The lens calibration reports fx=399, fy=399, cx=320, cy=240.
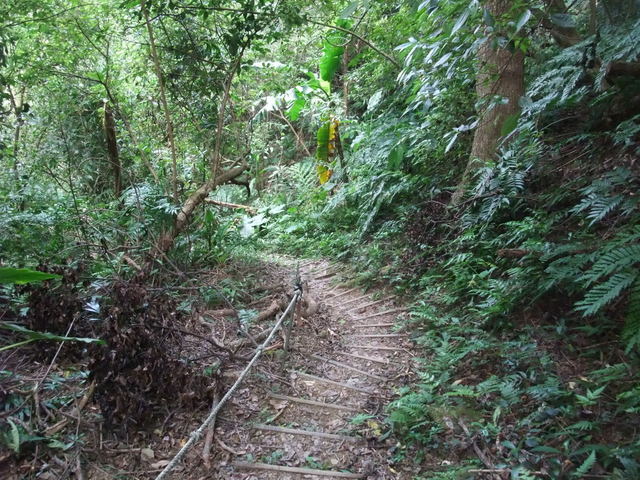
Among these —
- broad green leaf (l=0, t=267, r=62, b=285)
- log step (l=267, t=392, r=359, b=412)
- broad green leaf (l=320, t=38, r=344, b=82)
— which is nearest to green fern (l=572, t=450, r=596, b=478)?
log step (l=267, t=392, r=359, b=412)

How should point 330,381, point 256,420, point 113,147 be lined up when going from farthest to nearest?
point 113,147
point 330,381
point 256,420

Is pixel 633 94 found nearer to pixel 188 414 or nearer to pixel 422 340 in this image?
pixel 422 340

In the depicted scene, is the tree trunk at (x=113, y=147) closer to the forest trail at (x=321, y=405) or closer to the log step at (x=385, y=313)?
the forest trail at (x=321, y=405)

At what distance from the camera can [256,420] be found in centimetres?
301

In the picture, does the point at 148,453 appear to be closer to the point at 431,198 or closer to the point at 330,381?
the point at 330,381

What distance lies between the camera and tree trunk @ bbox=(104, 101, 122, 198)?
5535 millimetres

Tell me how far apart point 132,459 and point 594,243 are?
3521mm

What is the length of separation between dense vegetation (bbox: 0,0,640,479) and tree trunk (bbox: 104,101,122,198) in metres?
0.02

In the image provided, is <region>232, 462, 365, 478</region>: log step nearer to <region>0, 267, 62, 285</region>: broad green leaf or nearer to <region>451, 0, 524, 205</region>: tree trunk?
<region>0, 267, 62, 285</region>: broad green leaf

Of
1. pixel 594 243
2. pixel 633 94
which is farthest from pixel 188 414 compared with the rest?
pixel 633 94

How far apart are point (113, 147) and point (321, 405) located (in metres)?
4.76

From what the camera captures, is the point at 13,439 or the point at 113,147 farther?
the point at 113,147

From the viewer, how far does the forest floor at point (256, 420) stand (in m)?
2.55

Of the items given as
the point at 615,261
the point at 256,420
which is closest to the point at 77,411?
the point at 256,420
